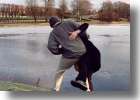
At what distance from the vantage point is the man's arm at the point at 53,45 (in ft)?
5.29

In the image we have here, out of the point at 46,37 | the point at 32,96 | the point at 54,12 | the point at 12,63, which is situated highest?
the point at 54,12

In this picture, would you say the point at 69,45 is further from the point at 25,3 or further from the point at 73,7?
the point at 25,3

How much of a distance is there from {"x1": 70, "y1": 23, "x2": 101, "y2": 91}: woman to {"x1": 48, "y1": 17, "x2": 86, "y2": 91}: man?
17 millimetres

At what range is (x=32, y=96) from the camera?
1602mm

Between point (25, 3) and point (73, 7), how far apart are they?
0.21 meters

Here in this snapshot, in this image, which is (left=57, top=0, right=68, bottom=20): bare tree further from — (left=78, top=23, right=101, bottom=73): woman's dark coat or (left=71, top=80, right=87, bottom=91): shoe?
(left=71, top=80, right=87, bottom=91): shoe

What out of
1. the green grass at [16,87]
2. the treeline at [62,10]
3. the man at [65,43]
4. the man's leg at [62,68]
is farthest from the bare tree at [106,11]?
the green grass at [16,87]

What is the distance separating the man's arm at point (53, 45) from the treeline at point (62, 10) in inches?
3.5

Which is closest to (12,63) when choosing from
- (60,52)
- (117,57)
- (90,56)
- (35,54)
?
(35,54)

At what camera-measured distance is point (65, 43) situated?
1607 mm

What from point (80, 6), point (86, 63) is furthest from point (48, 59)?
point (80, 6)

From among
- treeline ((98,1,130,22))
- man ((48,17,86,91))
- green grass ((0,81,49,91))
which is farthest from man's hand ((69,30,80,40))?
green grass ((0,81,49,91))

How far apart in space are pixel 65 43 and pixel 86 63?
131 mm

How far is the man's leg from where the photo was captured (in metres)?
1.61
